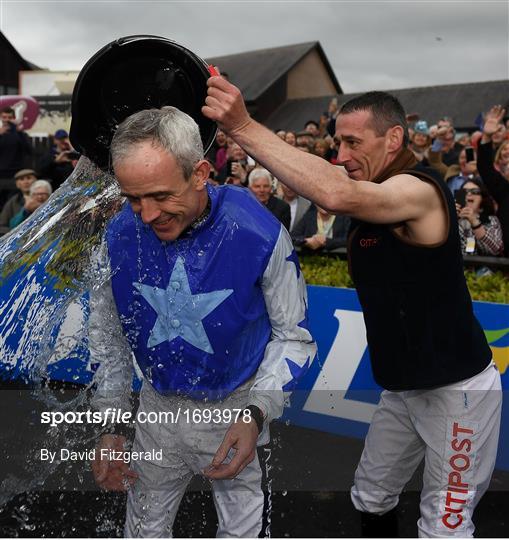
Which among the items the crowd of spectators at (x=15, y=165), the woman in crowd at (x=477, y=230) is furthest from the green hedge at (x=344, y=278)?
the crowd of spectators at (x=15, y=165)

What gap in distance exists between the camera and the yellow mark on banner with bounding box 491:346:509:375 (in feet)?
14.2

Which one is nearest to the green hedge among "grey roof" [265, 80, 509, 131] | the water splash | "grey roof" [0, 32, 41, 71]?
the water splash

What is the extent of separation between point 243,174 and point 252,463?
628 centimetres

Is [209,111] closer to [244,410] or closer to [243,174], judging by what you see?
[244,410]

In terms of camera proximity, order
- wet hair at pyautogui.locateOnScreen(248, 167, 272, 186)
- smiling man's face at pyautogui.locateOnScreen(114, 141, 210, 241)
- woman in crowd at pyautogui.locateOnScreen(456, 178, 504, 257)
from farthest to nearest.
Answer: wet hair at pyautogui.locateOnScreen(248, 167, 272, 186) < woman in crowd at pyautogui.locateOnScreen(456, 178, 504, 257) < smiling man's face at pyautogui.locateOnScreen(114, 141, 210, 241)

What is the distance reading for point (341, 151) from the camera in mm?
2750

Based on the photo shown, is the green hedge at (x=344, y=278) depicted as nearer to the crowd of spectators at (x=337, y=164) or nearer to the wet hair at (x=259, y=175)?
the crowd of spectators at (x=337, y=164)

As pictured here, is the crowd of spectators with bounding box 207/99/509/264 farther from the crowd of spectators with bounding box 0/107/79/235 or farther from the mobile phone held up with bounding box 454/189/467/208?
the crowd of spectators with bounding box 0/107/79/235

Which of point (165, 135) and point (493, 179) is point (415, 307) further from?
point (493, 179)

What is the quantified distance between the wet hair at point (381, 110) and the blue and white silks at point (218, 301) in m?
0.64

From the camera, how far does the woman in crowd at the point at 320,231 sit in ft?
21.2

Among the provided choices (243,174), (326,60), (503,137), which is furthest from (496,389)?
(326,60)

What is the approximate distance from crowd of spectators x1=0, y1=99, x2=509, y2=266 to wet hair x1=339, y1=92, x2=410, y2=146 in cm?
53

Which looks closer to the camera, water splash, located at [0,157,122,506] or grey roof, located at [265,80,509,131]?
water splash, located at [0,157,122,506]
